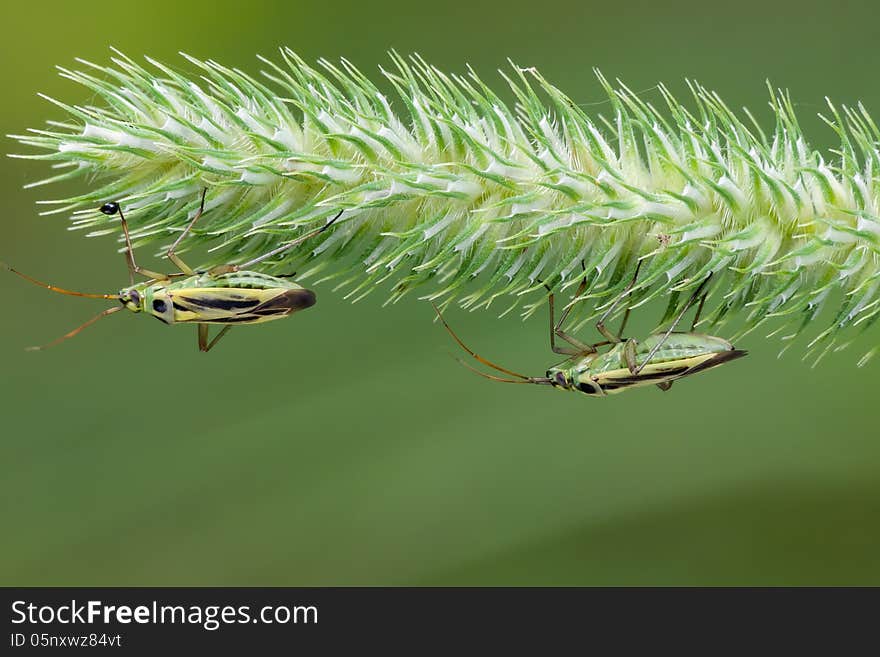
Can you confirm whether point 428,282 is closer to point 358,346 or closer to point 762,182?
point 762,182

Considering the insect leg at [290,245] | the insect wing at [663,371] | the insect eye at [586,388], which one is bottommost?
the insect wing at [663,371]

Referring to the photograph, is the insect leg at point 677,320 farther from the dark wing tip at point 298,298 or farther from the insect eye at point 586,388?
the dark wing tip at point 298,298

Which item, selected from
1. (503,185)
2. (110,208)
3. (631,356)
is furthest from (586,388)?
(110,208)

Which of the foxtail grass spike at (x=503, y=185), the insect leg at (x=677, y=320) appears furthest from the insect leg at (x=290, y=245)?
the insect leg at (x=677, y=320)

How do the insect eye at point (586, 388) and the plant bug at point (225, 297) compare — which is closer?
the plant bug at point (225, 297)

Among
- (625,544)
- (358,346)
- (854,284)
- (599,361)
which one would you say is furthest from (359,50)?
(854,284)

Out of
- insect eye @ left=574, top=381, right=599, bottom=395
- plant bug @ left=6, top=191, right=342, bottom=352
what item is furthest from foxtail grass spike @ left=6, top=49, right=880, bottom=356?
insect eye @ left=574, top=381, right=599, bottom=395

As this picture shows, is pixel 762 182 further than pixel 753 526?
No
